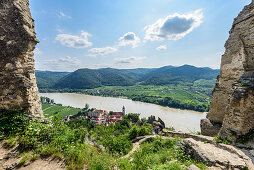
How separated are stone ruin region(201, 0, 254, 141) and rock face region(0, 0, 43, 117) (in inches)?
295

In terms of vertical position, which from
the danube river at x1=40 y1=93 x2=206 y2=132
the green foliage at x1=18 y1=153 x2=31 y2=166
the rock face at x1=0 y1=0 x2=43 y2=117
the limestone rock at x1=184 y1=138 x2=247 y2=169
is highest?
the rock face at x1=0 y1=0 x2=43 y2=117

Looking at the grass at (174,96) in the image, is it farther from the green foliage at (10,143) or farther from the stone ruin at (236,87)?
the green foliage at (10,143)

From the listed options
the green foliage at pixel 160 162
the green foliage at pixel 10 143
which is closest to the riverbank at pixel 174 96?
the green foliage at pixel 160 162

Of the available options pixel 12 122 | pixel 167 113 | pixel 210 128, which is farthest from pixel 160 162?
pixel 167 113

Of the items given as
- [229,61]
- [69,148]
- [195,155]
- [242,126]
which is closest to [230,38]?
[229,61]

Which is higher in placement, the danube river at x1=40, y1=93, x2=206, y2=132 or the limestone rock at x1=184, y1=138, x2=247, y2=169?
the limestone rock at x1=184, y1=138, x2=247, y2=169

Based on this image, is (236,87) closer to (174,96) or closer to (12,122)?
(12,122)

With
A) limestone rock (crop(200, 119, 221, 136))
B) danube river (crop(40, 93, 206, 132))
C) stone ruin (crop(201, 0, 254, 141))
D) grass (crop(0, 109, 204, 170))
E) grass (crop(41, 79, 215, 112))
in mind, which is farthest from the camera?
grass (crop(41, 79, 215, 112))

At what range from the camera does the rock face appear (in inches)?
141

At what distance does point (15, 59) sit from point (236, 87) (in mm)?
8542

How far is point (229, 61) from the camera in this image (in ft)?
20.4

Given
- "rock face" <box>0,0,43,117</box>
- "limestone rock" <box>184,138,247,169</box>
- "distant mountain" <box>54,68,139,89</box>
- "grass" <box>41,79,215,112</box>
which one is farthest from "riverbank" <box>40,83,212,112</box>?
"rock face" <box>0,0,43,117</box>

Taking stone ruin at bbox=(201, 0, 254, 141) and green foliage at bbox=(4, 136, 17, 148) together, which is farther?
stone ruin at bbox=(201, 0, 254, 141)

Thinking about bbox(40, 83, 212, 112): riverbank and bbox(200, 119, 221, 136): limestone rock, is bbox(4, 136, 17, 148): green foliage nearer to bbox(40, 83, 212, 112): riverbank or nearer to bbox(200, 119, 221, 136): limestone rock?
bbox(200, 119, 221, 136): limestone rock
